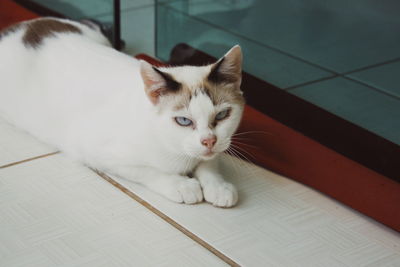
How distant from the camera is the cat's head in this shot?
51.4 inches

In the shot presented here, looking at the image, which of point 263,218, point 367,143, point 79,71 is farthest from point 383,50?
point 79,71

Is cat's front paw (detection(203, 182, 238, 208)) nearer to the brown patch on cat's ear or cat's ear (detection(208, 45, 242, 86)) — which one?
cat's ear (detection(208, 45, 242, 86))

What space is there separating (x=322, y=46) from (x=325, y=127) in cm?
25

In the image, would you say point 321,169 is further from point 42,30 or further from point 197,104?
point 42,30

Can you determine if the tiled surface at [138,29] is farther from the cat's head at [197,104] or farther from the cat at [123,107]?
the cat's head at [197,104]

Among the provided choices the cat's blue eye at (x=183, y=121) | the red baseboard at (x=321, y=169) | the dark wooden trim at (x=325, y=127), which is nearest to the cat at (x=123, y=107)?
the cat's blue eye at (x=183, y=121)

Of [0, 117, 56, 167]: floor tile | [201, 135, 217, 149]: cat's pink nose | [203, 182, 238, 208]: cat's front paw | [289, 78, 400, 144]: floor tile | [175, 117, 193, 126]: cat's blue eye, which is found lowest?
[0, 117, 56, 167]: floor tile

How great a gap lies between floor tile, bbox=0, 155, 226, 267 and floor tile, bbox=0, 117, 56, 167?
0.06 meters

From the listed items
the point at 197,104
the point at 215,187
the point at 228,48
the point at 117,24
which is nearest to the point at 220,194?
the point at 215,187

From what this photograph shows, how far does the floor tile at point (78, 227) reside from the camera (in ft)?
4.14

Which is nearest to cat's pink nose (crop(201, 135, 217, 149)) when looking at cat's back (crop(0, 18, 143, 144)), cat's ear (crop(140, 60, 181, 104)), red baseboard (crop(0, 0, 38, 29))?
cat's ear (crop(140, 60, 181, 104))

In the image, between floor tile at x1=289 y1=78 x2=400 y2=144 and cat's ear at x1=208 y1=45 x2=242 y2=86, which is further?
floor tile at x1=289 y1=78 x2=400 y2=144

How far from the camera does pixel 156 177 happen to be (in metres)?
1.48

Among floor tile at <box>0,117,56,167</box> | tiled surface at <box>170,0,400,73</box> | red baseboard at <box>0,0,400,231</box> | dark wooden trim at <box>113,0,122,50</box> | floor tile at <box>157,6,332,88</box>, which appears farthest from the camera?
dark wooden trim at <box>113,0,122,50</box>
